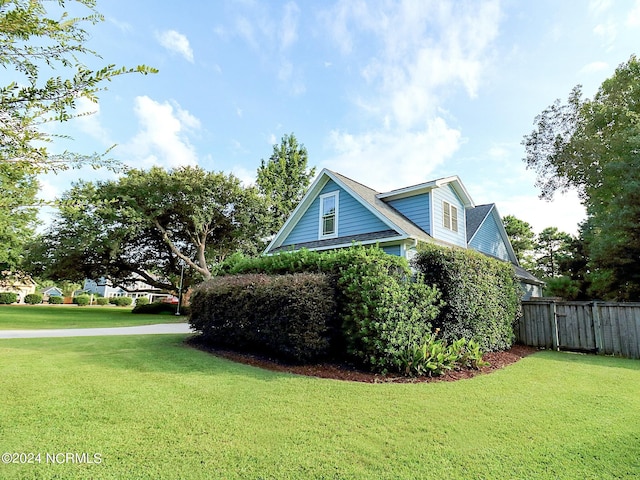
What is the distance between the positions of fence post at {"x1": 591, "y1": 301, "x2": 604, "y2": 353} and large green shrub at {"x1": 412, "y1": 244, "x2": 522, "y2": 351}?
2242mm

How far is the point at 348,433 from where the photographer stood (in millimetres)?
3664

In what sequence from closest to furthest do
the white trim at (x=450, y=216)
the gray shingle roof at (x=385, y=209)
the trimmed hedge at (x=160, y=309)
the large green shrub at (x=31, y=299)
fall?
the gray shingle roof at (x=385, y=209) → the white trim at (x=450, y=216) → the trimmed hedge at (x=160, y=309) → the large green shrub at (x=31, y=299)

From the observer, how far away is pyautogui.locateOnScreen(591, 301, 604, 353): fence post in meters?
9.36

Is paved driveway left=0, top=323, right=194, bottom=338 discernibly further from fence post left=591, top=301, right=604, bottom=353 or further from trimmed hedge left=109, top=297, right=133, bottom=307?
trimmed hedge left=109, top=297, right=133, bottom=307

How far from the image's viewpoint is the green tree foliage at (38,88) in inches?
75.7

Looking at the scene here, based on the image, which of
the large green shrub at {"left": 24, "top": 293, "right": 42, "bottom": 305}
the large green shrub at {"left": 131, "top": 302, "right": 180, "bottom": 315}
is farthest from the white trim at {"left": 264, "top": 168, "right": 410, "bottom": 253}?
the large green shrub at {"left": 24, "top": 293, "right": 42, "bottom": 305}

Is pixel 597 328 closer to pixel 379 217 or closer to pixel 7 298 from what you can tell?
pixel 379 217

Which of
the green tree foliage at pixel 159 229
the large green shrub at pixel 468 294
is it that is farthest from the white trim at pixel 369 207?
the green tree foliage at pixel 159 229

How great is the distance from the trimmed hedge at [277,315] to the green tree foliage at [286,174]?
71.8 feet

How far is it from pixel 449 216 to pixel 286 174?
21540mm

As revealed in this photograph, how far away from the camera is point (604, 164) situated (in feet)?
51.2

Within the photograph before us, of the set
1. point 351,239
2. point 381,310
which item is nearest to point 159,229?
point 351,239

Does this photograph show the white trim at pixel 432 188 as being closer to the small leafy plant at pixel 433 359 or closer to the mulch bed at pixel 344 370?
the mulch bed at pixel 344 370

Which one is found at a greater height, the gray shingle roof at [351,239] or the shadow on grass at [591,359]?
the gray shingle roof at [351,239]
